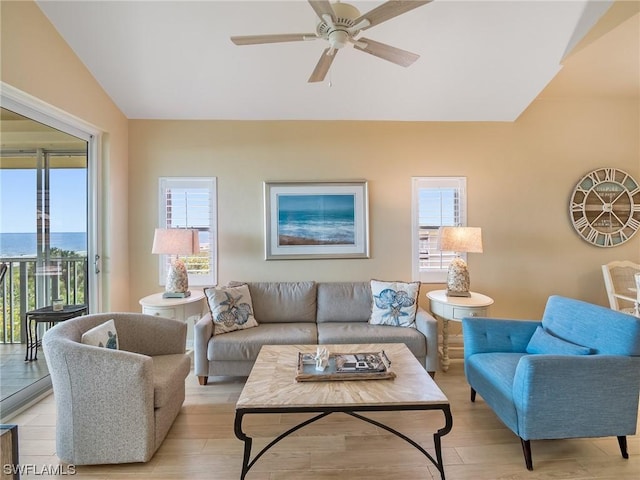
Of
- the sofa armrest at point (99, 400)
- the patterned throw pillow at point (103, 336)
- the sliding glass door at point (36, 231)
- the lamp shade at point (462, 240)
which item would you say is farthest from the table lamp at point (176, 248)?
the lamp shade at point (462, 240)

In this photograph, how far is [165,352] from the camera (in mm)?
2531

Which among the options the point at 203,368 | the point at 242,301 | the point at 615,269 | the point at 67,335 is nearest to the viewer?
the point at 67,335

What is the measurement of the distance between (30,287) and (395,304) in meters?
3.24

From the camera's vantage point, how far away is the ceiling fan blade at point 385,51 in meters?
1.90

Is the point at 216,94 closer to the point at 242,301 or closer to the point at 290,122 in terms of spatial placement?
the point at 290,122

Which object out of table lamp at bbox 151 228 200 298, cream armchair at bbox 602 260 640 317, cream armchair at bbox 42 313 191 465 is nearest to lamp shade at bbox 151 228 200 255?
table lamp at bbox 151 228 200 298

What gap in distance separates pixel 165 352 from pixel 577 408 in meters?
2.82

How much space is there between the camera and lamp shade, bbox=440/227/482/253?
3.18 meters

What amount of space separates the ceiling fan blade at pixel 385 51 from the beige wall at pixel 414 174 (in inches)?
64.4

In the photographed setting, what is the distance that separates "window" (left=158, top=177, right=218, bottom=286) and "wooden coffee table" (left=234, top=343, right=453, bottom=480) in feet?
6.29

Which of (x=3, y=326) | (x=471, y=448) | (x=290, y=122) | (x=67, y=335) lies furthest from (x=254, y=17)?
(x=471, y=448)

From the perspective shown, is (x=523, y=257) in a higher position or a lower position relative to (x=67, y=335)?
higher

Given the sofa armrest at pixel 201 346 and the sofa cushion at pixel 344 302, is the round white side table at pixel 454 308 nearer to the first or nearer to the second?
the sofa cushion at pixel 344 302

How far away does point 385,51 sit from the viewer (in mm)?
1995
